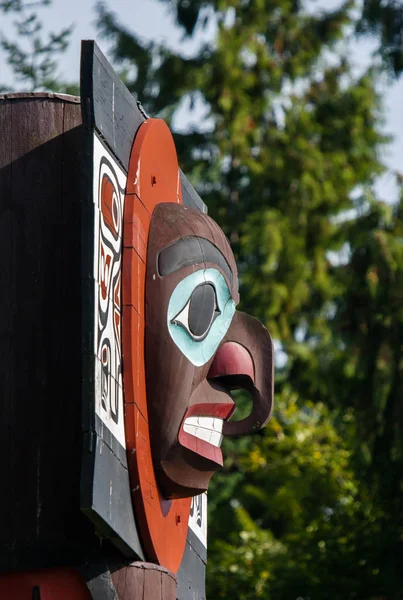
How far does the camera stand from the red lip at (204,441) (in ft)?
16.2

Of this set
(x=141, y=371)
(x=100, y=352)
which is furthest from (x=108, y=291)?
(x=141, y=371)

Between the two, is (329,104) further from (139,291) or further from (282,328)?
(139,291)

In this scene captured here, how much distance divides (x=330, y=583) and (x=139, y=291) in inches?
308

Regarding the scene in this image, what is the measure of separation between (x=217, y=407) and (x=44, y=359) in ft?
2.83

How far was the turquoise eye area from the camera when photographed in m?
4.96

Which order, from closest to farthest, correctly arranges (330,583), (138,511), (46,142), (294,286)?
(138,511), (46,142), (330,583), (294,286)

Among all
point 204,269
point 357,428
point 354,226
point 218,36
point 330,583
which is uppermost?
point 204,269

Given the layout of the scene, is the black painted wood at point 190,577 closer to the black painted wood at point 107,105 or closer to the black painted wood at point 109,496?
the black painted wood at point 109,496

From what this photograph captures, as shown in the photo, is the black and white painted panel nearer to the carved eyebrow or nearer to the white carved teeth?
the carved eyebrow

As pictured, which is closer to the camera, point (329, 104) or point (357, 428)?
point (357, 428)

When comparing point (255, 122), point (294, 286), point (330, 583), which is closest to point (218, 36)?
point (255, 122)

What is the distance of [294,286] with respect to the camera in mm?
→ 16500

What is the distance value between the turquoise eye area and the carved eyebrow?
0.18 ft

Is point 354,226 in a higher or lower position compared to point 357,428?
higher
